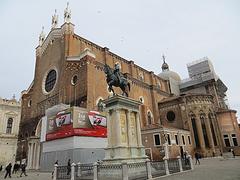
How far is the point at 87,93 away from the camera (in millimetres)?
23094

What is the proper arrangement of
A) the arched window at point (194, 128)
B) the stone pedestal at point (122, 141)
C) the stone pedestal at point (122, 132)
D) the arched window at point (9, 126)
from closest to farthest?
the stone pedestal at point (122, 141) → the stone pedestal at point (122, 132) → the arched window at point (194, 128) → the arched window at point (9, 126)

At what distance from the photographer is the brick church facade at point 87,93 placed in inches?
987

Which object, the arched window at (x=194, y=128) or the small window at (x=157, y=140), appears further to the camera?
the arched window at (x=194, y=128)

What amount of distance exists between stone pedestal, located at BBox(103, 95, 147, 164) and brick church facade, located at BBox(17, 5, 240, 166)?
1064 cm

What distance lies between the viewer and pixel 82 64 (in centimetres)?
2519

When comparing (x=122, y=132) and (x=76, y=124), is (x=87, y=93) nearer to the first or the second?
(x=76, y=124)

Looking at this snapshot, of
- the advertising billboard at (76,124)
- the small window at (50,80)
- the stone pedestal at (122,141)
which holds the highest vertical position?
the small window at (50,80)

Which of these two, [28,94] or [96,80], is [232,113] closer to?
[96,80]

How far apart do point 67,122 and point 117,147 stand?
11040 millimetres

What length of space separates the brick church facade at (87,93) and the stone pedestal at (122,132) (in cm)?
Answer: 1064

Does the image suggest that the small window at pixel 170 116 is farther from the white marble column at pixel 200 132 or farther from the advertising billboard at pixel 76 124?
the advertising billboard at pixel 76 124

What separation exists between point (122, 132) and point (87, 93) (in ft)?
39.8

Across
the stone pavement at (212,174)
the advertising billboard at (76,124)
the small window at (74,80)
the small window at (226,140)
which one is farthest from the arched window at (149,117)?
the stone pavement at (212,174)

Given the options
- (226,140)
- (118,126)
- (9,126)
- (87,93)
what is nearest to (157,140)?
(87,93)
